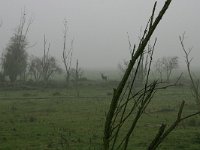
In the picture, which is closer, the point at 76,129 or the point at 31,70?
the point at 76,129

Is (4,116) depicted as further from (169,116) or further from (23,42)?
(23,42)

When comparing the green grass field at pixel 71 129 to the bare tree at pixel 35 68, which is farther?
the bare tree at pixel 35 68

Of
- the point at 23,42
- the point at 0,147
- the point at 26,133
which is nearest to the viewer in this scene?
the point at 0,147

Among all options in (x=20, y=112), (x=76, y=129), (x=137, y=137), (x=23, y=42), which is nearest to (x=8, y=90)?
(x=23, y=42)

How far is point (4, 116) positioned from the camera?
22.8m

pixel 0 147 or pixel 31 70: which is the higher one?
pixel 31 70

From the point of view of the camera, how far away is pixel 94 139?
14.6 meters

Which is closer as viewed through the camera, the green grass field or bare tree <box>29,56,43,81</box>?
the green grass field

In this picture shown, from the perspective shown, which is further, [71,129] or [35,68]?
[35,68]

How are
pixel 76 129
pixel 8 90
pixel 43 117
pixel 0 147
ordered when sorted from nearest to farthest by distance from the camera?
pixel 0 147, pixel 76 129, pixel 43 117, pixel 8 90

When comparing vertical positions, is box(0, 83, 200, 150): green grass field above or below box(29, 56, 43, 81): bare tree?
below

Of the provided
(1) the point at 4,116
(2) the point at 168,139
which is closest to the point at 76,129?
(2) the point at 168,139

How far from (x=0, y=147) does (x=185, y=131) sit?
8400mm

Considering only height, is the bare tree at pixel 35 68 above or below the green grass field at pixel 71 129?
above
